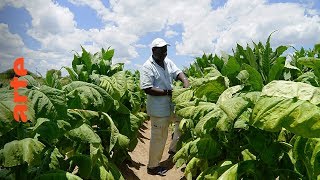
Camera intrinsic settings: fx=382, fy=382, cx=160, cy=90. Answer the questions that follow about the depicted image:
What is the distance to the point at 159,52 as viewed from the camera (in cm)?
579

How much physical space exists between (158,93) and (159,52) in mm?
629

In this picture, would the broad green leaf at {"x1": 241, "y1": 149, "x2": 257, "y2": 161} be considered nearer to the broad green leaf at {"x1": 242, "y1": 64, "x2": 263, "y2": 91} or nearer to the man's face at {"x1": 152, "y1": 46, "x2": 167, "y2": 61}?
the broad green leaf at {"x1": 242, "y1": 64, "x2": 263, "y2": 91}

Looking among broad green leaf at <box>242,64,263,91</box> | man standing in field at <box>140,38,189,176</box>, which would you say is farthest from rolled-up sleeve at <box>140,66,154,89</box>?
broad green leaf at <box>242,64,263,91</box>

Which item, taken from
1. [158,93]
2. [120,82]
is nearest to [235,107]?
[120,82]

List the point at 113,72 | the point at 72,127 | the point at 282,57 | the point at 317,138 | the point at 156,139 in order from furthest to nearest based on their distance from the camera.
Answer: the point at 156,139 → the point at 113,72 → the point at 72,127 → the point at 282,57 → the point at 317,138

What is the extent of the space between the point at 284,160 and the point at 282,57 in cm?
80

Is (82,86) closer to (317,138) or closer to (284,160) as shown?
(284,160)

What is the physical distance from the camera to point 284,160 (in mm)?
2959

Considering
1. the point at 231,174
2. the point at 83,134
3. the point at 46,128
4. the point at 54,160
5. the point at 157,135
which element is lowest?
the point at 157,135

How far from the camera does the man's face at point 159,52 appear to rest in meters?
5.76

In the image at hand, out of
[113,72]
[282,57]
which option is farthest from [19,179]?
[113,72]

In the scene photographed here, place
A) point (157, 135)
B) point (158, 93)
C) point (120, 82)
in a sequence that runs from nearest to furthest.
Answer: point (120, 82), point (158, 93), point (157, 135)

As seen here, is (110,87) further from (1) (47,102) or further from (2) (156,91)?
(1) (47,102)

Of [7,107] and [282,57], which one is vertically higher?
[282,57]
